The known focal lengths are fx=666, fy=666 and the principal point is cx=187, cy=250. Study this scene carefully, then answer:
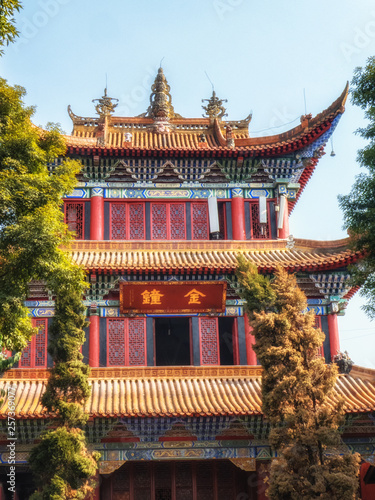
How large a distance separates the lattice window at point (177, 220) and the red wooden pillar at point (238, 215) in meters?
1.43

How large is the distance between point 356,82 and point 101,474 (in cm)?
999

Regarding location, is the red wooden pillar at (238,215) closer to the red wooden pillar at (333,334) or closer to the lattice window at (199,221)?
the lattice window at (199,221)

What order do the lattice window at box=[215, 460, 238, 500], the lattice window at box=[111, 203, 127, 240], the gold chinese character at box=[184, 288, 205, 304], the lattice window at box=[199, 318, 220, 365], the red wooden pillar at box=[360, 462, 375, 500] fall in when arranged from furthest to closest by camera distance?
the lattice window at box=[111, 203, 127, 240]
the gold chinese character at box=[184, 288, 205, 304]
the lattice window at box=[199, 318, 220, 365]
the lattice window at box=[215, 460, 238, 500]
the red wooden pillar at box=[360, 462, 375, 500]

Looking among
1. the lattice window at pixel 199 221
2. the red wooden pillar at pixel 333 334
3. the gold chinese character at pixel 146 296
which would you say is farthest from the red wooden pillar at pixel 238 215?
the red wooden pillar at pixel 333 334

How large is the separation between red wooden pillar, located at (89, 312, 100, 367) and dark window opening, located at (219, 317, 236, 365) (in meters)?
3.13

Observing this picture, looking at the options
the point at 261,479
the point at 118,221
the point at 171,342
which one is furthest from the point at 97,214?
the point at 261,479

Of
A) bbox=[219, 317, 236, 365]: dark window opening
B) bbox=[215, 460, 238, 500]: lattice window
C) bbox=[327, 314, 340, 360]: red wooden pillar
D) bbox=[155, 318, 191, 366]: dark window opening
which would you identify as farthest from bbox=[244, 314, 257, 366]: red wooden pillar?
bbox=[155, 318, 191, 366]: dark window opening

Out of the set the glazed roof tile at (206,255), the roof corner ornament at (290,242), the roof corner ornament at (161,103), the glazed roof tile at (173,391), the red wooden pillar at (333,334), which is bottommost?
the glazed roof tile at (173,391)

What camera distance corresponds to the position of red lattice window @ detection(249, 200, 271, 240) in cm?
1889

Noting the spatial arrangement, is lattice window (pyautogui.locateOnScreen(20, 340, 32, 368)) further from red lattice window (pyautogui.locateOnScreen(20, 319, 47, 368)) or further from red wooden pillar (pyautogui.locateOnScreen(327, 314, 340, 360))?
red wooden pillar (pyautogui.locateOnScreen(327, 314, 340, 360))

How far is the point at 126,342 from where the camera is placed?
1664 cm

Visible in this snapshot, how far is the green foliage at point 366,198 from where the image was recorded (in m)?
11.8

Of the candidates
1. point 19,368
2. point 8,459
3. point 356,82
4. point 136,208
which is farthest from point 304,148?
point 8,459

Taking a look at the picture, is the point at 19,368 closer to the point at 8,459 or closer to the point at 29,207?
the point at 8,459
